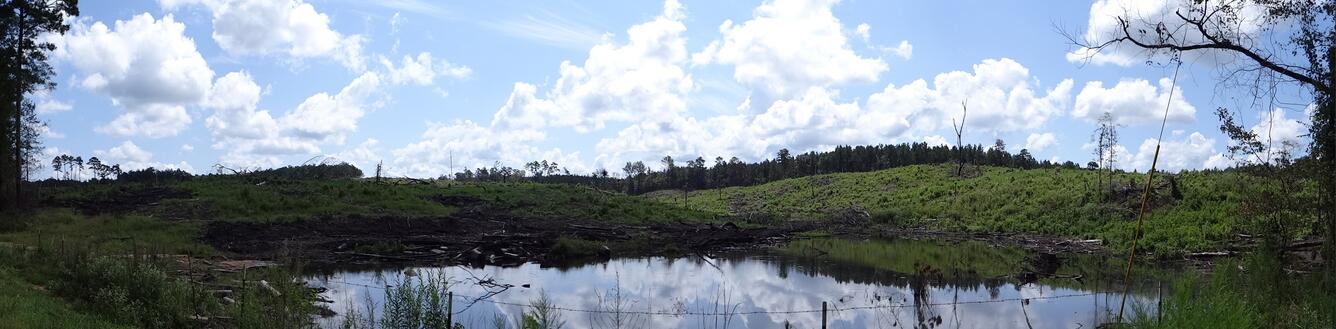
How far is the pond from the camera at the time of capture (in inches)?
592

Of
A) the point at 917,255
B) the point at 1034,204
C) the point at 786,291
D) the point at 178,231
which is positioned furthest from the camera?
the point at 1034,204

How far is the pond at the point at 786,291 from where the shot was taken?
15.0 meters

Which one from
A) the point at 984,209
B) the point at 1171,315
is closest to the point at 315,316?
the point at 1171,315

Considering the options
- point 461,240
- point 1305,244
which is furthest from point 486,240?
point 1305,244

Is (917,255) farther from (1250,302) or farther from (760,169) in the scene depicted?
(760,169)

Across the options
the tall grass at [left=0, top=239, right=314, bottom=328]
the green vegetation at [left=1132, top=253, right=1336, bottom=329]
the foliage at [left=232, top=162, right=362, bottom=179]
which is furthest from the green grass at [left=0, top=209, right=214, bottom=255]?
the green vegetation at [left=1132, top=253, right=1336, bottom=329]

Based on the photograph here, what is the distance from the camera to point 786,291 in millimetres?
20359

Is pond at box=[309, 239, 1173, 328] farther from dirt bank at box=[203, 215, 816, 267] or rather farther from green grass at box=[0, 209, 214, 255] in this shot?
green grass at box=[0, 209, 214, 255]

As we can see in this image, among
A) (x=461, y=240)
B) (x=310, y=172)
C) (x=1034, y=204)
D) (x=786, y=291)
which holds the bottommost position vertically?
(x=786, y=291)

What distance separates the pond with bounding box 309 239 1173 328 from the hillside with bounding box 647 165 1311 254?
509 centimetres

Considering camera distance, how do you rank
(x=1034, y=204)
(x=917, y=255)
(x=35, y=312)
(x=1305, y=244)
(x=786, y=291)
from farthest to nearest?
(x=1034, y=204) → (x=917, y=255) → (x=786, y=291) → (x=1305, y=244) → (x=35, y=312)

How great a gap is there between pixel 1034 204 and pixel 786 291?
31743 millimetres

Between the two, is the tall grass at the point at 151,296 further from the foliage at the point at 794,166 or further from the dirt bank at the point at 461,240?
the foliage at the point at 794,166

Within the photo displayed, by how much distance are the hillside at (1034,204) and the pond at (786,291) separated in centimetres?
509
